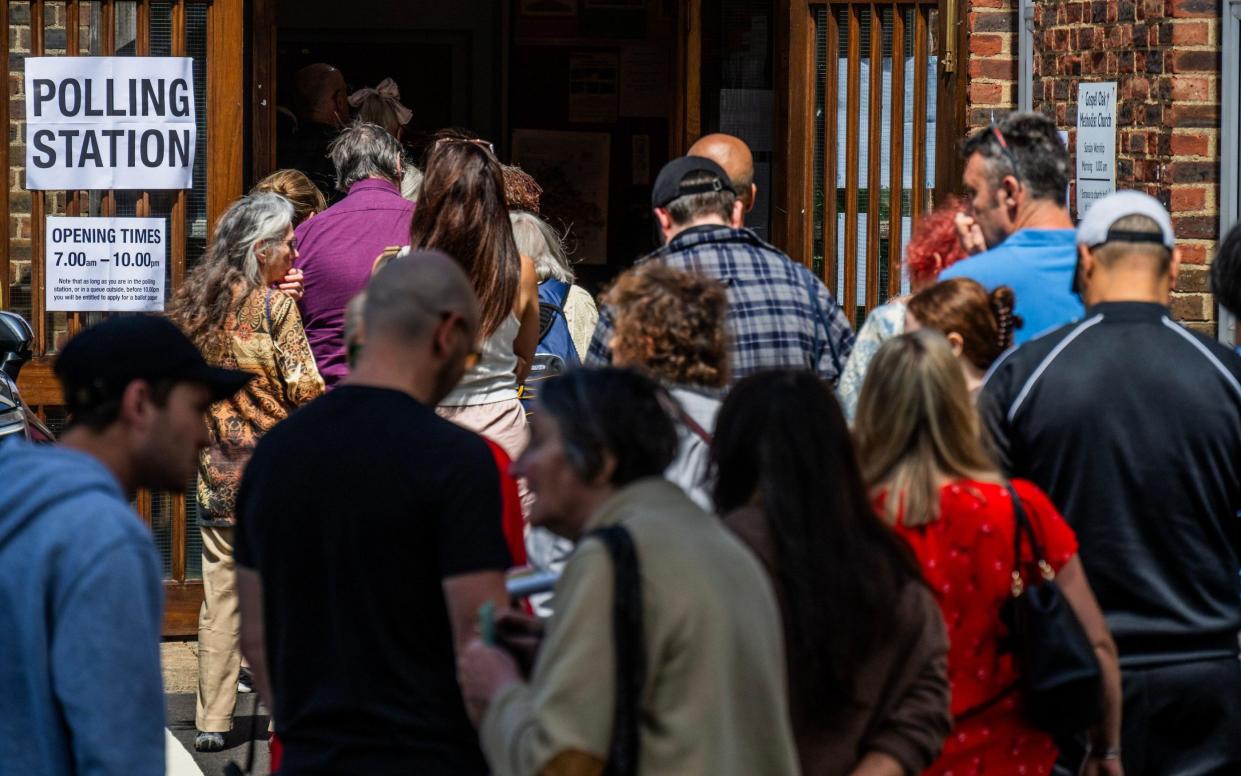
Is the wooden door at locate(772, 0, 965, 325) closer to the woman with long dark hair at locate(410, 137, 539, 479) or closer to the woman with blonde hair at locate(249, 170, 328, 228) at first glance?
the woman with blonde hair at locate(249, 170, 328, 228)

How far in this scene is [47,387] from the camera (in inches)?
279

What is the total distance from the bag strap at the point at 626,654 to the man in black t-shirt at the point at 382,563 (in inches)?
22.3

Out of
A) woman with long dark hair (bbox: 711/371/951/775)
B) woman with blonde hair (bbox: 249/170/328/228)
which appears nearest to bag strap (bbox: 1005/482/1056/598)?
woman with long dark hair (bbox: 711/371/951/775)

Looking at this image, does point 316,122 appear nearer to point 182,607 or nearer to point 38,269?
point 38,269

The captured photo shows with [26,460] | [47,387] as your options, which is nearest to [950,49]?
[47,387]

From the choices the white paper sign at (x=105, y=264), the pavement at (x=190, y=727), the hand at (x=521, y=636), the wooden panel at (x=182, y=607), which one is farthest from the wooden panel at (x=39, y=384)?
the hand at (x=521, y=636)

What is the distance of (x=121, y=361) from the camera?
2.95m

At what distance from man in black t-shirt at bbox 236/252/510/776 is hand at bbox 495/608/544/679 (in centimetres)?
30

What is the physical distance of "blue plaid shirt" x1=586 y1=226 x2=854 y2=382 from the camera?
4.81m

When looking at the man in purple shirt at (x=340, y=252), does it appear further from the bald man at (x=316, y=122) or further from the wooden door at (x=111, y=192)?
the bald man at (x=316, y=122)

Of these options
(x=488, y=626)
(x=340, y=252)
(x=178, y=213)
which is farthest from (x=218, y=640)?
(x=488, y=626)

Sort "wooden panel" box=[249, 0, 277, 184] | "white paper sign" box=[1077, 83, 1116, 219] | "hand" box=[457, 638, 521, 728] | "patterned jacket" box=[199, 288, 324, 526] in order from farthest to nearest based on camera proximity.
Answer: "wooden panel" box=[249, 0, 277, 184], "white paper sign" box=[1077, 83, 1116, 219], "patterned jacket" box=[199, 288, 324, 526], "hand" box=[457, 638, 521, 728]

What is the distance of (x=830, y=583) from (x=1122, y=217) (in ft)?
4.89

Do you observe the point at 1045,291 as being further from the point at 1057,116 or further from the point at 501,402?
the point at 1057,116
